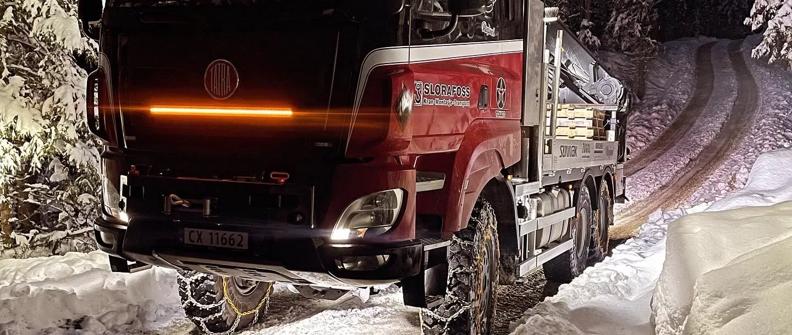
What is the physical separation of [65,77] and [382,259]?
9727mm

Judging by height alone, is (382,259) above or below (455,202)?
below

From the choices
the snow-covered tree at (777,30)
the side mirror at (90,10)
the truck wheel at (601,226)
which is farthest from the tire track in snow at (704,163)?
the side mirror at (90,10)

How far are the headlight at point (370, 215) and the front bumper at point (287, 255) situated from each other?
0.08 m

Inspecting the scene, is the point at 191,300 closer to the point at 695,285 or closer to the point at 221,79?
the point at 221,79

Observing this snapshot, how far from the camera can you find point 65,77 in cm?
1205

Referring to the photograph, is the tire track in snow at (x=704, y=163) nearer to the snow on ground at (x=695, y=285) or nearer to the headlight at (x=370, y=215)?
the snow on ground at (x=695, y=285)

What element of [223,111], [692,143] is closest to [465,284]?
[223,111]

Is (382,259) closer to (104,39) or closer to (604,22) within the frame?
(104,39)

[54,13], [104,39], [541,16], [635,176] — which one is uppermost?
[54,13]

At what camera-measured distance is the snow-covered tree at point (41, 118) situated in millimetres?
11609

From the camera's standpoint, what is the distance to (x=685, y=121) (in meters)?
27.5

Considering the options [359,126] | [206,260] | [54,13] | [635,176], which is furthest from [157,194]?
[635,176]

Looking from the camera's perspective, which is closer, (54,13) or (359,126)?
(359,126)

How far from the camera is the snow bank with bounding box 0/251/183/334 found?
5.90 m
